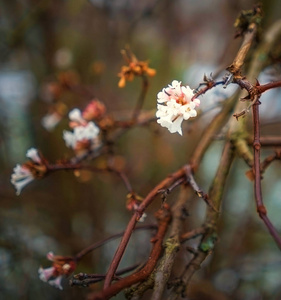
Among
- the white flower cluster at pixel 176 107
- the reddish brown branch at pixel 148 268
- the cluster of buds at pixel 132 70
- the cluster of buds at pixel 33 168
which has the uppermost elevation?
the cluster of buds at pixel 132 70

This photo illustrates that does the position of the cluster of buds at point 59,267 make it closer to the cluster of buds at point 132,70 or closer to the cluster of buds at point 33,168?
the cluster of buds at point 33,168

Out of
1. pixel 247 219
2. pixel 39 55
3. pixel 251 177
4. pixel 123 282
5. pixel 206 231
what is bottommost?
pixel 123 282

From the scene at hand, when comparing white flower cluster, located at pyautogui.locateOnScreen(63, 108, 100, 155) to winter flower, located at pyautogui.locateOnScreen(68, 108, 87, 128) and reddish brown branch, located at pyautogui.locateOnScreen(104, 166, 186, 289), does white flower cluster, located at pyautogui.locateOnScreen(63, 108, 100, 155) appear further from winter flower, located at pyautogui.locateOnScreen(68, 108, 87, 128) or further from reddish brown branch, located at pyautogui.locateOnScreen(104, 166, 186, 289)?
reddish brown branch, located at pyautogui.locateOnScreen(104, 166, 186, 289)

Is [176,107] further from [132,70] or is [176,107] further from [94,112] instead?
[94,112]

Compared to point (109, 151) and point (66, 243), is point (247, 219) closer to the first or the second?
point (66, 243)

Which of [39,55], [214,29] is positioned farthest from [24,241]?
[214,29]

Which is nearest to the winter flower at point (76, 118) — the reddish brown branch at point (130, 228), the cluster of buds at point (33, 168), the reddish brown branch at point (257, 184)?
the cluster of buds at point (33, 168)
